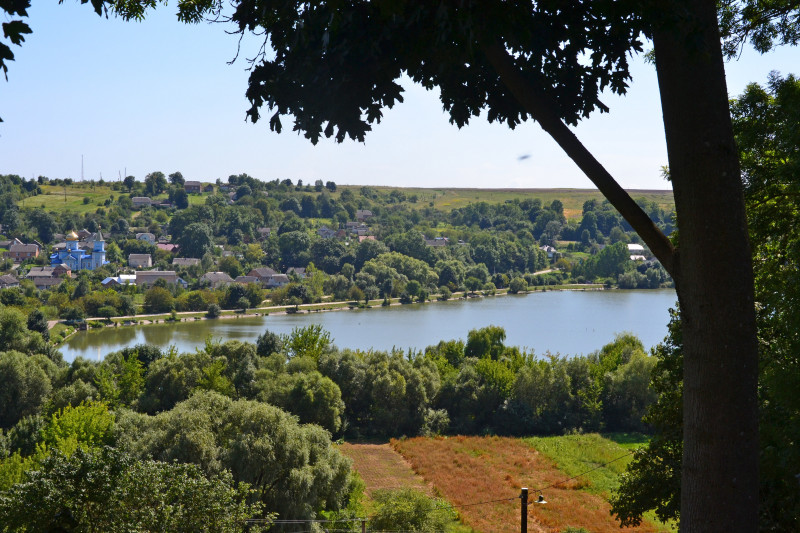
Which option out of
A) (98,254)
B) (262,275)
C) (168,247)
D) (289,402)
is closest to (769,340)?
(289,402)

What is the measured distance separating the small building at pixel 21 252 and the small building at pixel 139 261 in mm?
9539

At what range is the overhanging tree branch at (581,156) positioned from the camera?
2.71 meters

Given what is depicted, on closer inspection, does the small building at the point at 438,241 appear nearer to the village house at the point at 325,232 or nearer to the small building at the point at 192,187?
the village house at the point at 325,232

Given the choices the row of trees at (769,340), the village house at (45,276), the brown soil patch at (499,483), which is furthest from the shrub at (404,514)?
the village house at (45,276)

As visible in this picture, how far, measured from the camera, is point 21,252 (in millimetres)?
71812

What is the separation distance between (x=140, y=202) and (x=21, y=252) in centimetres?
2709

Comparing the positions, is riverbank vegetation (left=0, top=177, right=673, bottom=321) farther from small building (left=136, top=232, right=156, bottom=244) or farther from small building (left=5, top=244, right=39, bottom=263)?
small building (left=5, top=244, right=39, bottom=263)

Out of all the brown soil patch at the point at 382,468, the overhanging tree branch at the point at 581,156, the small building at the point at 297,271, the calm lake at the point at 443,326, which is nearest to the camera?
the overhanging tree branch at the point at 581,156

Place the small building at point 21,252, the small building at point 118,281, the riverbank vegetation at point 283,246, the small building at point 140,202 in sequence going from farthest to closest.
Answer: the small building at point 140,202 < the small building at point 21,252 < the small building at point 118,281 < the riverbank vegetation at point 283,246

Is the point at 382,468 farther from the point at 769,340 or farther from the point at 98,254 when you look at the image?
the point at 98,254

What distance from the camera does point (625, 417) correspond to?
2728cm

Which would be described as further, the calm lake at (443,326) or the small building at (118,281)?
the small building at (118,281)

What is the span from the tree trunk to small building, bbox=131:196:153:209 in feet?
329

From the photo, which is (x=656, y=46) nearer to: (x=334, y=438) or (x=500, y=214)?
(x=334, y=438)
